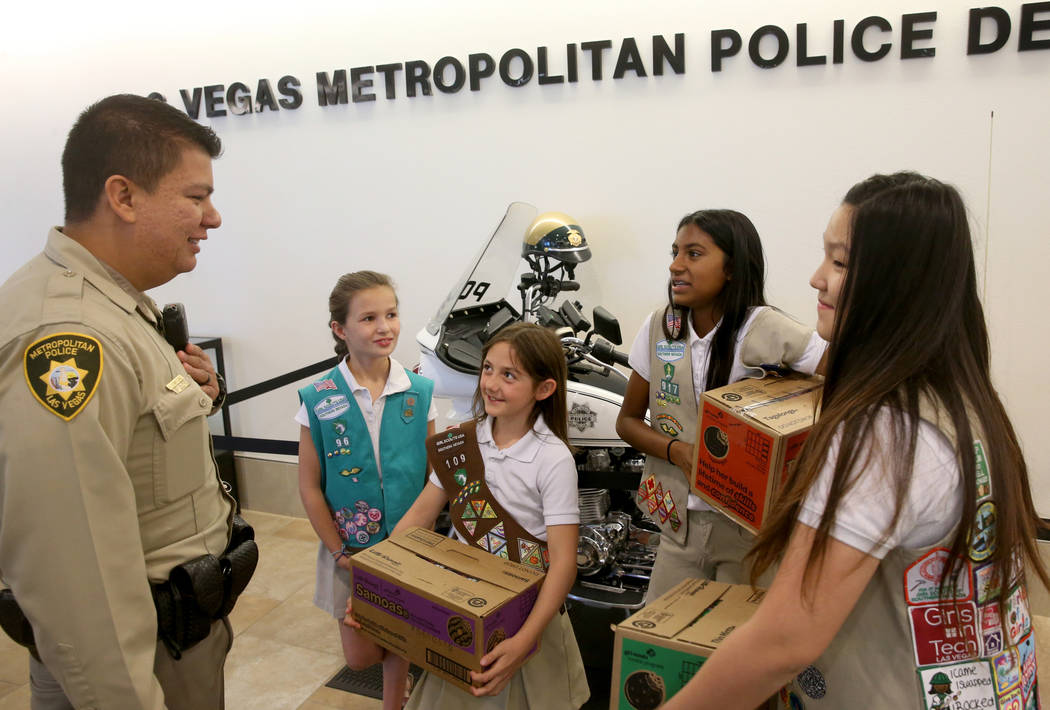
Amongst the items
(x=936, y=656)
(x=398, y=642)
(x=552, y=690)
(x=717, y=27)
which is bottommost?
(x=552, y=690)

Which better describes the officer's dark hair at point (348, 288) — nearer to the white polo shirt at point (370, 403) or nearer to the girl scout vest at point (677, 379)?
the white polo shirt at point (370, 403)

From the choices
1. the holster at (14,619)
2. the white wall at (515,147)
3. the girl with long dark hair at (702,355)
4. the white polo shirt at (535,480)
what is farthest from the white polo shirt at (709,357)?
the holster at (14,619)

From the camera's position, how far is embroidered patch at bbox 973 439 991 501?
83 cm

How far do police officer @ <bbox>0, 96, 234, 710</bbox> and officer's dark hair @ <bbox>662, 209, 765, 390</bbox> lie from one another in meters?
1.05

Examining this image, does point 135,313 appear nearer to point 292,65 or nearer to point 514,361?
point 514,361

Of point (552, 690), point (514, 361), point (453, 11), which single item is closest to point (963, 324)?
point (514, 361)

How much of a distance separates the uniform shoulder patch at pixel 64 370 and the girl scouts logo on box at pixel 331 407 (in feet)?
2.93

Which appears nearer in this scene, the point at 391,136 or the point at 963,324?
the point at 963,324

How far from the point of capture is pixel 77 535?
970 millimetres

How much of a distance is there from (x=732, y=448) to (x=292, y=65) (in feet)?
9.90

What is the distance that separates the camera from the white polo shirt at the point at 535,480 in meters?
1.56

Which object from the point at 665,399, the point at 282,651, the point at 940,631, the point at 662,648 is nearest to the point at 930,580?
the point at 940,631

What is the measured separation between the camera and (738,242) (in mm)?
1644

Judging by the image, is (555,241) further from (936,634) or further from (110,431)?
(936,634)
